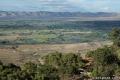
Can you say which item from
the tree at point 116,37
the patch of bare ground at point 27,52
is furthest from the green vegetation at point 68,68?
the patch of bare ground at point 27,52

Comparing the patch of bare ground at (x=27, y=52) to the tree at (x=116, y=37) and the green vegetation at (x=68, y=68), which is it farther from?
the green vegetation at (x=68, y=68)

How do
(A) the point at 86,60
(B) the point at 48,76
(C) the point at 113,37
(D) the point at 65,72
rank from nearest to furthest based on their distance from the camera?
(B) the point at 48,76 < (D) the point at 65,72 < (A) the point at 86,60 < (C) the point at 113,37

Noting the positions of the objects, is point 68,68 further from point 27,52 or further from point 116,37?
point 27,52

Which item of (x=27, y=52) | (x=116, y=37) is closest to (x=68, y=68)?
(x=116, y=37)

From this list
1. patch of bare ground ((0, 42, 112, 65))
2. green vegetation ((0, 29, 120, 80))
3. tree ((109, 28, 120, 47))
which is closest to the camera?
green vegetation ((0, 29, 120, 80))

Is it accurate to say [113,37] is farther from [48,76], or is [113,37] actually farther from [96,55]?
[48,76]

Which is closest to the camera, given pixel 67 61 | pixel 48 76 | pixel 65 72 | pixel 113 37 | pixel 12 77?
pixel 12 77

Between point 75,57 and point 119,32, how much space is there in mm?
23784

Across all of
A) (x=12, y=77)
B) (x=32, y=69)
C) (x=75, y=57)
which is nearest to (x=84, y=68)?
(x=75, y=57)

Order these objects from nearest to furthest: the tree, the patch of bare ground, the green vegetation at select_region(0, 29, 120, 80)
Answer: the green vegetation at select_region(0, 29, 120, 80) < the tree < the patch of bare ground

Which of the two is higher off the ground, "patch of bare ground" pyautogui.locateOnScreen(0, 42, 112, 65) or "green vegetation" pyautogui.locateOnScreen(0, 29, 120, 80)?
"green vegetation" pyautogui.locateOnScreen(0, 29, 120, 80)

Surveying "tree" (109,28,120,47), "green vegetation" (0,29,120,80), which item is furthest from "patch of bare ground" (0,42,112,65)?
"green vegetation" (0,29,120,80)

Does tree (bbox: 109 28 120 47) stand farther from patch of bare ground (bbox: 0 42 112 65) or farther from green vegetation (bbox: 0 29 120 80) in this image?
patch of bare ground (bbox: 0 42 112 65)

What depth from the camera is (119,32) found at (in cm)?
6894
